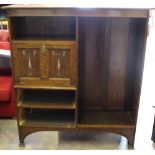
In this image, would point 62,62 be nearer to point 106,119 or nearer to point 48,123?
point 48,123

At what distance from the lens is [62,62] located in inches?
74.3

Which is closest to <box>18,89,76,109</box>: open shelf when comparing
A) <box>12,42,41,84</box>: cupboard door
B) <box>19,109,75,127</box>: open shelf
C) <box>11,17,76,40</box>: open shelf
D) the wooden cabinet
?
the wooden cabinet

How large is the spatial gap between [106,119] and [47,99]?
2.05 ft

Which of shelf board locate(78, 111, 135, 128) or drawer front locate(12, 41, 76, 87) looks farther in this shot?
shelf board locate(78, 111, 135, 128)

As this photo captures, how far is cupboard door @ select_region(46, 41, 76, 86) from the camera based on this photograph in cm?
183

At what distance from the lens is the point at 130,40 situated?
2123 millimetres

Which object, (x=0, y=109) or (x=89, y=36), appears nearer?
(x=89, y=36)

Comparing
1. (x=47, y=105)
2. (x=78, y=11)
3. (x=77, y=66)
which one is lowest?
(x=47, y=105)

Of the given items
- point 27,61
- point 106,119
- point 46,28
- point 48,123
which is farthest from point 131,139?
point 46,28

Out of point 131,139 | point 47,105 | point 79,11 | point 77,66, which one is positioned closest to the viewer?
point 79,11

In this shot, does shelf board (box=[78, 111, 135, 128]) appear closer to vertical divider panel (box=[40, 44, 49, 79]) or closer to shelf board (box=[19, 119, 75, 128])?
shelf board (box=[19, 119, 75, 128])

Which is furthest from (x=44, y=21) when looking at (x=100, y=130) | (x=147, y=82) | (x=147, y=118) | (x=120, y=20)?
(x=147, y=82)
